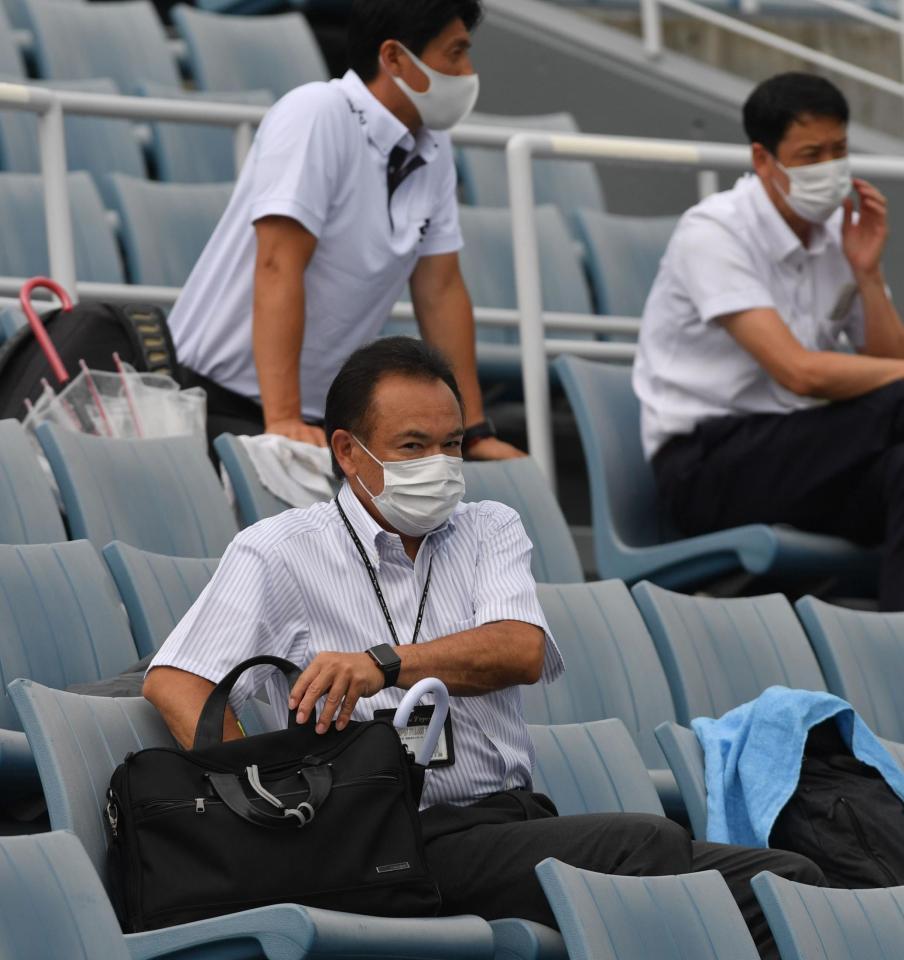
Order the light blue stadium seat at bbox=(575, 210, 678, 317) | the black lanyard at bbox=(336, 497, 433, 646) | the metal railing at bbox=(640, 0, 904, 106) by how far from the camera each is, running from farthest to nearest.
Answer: the metal railing at bbox=(640, 0, 904, 106)
the light blue stadium seat at bbox=(575, 210, 678, 317)
the black lanyard at bbox=(336, 497, 433, 646)

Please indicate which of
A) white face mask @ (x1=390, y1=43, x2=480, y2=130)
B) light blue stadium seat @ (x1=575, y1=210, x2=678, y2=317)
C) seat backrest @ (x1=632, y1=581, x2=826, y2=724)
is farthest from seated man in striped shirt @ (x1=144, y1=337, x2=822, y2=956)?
light blue stadium seat @ (x1=575, y1=210, x2=678, y2=317)

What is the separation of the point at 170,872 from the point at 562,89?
208 inches

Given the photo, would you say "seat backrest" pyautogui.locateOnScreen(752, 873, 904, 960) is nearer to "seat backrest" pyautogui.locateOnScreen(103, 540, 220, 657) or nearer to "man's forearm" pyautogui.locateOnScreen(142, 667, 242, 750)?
"man's forearm" pyautogui.locateOnScreen(142, 667, 242, 750)

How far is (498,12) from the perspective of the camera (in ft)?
23.7

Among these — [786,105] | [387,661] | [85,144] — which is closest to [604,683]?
[387,661]

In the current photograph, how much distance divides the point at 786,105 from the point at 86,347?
1456 mm

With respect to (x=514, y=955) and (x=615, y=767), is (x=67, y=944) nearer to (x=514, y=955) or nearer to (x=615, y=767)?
(x=514, y=955)

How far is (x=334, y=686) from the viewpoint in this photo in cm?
244

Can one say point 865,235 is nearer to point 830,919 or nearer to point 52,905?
point 830,919

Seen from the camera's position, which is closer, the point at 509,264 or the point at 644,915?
the point at 644,915

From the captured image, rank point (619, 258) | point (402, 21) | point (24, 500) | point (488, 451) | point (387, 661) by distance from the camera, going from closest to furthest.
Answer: point (387, 661) < point (24, 500) < point (402, 21) < point (488, 451) < point (619, 258)

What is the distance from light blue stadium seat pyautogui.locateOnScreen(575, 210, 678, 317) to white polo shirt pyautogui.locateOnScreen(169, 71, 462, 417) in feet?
5.65

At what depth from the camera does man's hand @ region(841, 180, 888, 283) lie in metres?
4.43

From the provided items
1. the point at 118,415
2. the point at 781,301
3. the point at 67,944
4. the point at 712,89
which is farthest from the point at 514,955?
the point at 712,89
